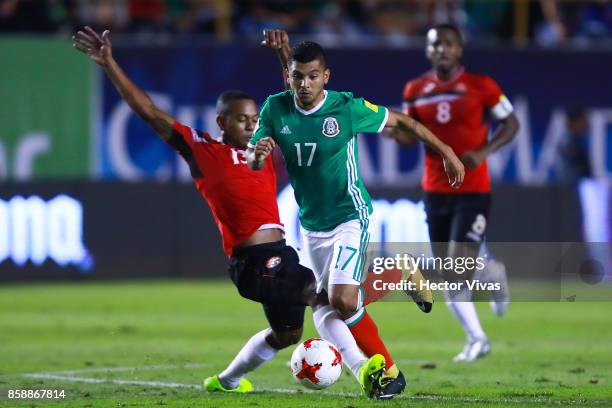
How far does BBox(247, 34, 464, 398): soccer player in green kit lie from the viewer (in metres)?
8.11

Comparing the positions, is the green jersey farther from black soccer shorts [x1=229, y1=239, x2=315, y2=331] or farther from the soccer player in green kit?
black soccer shorts [x1=229, y1=239, x2=315, y2=331]

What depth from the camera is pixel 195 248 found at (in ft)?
61.3

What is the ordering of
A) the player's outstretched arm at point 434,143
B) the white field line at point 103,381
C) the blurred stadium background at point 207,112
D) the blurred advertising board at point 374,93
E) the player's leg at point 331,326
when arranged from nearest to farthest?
the player's leg at point 331,326, the player's outstretched arm at point 434,143, the white field line at point 103,381, the blurred stadium background at point 207,112, the blurred advertising board at point 374,93

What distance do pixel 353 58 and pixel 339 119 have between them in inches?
473

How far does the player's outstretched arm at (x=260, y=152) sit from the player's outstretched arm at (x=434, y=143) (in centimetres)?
100

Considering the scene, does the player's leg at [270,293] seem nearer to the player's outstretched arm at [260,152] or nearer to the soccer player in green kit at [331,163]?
the soccer player in green kit at [331,163]

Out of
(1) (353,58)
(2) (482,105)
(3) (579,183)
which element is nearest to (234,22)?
(1) (353,58)

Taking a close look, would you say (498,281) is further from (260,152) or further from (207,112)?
(207,112)

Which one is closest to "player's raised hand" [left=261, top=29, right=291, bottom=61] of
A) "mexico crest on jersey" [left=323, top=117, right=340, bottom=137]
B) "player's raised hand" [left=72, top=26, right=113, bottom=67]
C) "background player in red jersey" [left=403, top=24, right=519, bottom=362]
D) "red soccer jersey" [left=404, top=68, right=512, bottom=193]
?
"mexico crest on jersey" [left=323, top=117, right=340, bottom=137]

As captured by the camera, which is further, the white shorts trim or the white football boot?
the white football boot

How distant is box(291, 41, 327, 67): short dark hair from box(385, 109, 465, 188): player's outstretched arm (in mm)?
604

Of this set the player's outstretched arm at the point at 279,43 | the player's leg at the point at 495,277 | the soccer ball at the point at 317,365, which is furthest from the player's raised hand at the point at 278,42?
the player's leg at the point at 495,277

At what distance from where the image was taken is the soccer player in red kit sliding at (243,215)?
8352mm

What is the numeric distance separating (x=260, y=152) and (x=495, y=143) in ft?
12.4
